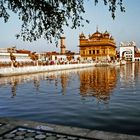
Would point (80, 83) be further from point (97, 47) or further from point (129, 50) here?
point (129, 50)

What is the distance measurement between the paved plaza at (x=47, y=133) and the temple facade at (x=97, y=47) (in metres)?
108

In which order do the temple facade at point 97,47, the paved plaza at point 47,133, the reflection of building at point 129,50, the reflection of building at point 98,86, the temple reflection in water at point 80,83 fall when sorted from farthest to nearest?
the reflection of building at point 129,50, the temple facade at point 97,47, the temple reflection in water at point 80,83, the reflection of building at point 98,86, the paved plaza at point 47,133

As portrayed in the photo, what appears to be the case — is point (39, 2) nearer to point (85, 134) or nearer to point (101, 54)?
point (85, 134)

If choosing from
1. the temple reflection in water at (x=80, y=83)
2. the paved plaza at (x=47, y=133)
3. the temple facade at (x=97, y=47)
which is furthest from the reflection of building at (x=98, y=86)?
the temple facade at (x=97, y=47)

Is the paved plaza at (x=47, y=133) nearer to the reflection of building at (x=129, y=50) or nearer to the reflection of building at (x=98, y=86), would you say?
the reflection of building at (x=98, y=86)

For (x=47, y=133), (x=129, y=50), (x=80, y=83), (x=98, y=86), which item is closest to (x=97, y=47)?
(x=129, y=50)

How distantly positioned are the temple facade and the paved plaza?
353ft

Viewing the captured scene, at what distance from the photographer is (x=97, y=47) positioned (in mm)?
118125

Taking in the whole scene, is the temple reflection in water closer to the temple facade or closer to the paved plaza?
the paved plaza

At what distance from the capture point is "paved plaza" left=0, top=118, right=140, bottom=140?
21.6 feet

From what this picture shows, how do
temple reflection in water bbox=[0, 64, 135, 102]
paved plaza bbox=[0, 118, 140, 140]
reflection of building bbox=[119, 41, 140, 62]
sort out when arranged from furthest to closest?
reflection of building bbox=[119, 41, 140, 62]
temple reflection in water bbox=[0, 64, 135, 102]
paved plaza bbox=[0, 118, 140, 140]

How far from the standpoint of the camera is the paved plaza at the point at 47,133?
21.6 feet

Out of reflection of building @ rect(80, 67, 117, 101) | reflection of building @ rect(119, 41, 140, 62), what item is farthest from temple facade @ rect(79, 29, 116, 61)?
reflection of building @ rect(80, 67, 117, 101)

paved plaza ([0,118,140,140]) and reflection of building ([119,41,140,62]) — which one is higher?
reflection of building ([119,41,140,62])
